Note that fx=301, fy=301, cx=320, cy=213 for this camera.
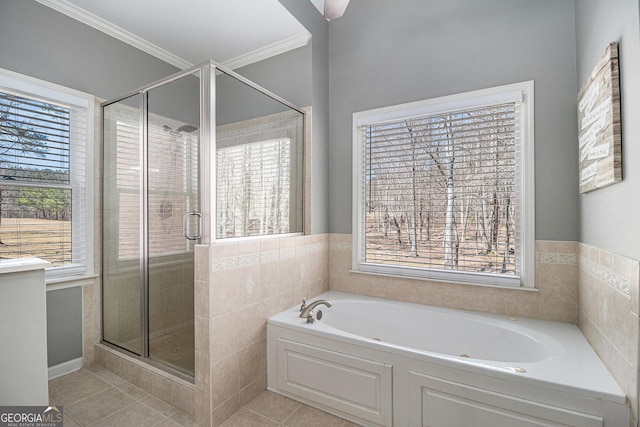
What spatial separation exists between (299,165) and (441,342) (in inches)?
68.0

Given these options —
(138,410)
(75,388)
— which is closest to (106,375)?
(75,388)

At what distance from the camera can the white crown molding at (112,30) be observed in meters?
2.13

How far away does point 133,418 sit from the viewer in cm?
176

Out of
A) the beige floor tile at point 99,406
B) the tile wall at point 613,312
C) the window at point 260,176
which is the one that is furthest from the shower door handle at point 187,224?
the tile wall at point 613,312

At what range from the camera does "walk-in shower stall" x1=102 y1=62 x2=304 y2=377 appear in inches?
71.8

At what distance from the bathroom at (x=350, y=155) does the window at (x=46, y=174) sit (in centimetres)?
16

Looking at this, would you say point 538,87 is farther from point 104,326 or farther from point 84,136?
point 104,326

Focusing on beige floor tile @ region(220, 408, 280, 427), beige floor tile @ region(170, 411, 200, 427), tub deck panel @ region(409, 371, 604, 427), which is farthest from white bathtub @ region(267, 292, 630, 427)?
beige floor tile @ region(170, 411, 200, 427)

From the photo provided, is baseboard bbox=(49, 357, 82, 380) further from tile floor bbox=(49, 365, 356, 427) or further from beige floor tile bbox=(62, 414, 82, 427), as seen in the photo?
beige floor tile bbox=(62, 414, 82, 427)

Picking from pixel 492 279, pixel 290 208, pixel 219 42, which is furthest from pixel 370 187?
pixel 219 42

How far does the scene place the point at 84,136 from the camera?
7.48 feet

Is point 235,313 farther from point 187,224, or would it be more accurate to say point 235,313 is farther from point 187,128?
point 187,128

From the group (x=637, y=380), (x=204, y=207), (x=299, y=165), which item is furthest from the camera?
(x=299, y=165)

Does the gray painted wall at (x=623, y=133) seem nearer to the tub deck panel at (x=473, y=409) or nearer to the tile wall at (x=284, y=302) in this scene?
the tile wall at (x=284, y=302)
